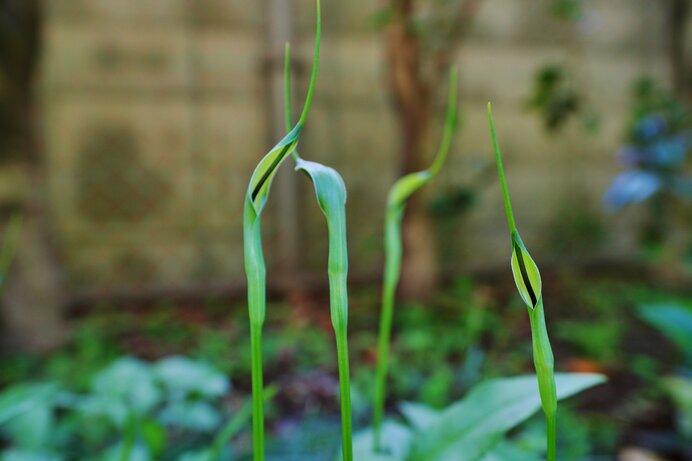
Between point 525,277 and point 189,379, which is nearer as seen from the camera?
point 525,277

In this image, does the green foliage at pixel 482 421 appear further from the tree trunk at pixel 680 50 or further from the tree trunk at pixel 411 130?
the tree trunk at pixel 680 50

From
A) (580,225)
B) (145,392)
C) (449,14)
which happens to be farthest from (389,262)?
(580,225)

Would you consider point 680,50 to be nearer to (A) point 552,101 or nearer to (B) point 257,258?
(A) point 552,101

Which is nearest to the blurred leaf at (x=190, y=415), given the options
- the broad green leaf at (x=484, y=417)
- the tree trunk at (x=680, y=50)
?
the broad green leaf at (x=484, y=417)

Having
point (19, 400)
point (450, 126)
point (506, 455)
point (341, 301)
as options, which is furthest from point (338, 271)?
point (19, 400)

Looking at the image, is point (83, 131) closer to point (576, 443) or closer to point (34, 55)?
point (34, 55)

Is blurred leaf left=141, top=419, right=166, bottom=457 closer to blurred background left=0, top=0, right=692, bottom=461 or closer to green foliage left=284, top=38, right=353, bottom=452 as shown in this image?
blurred background left=0, top=0, right=692, bottom=461

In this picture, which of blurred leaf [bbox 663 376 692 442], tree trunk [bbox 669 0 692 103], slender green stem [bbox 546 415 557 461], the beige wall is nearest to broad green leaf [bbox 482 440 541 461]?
slender green stem [bbox 546 415 557 461]
